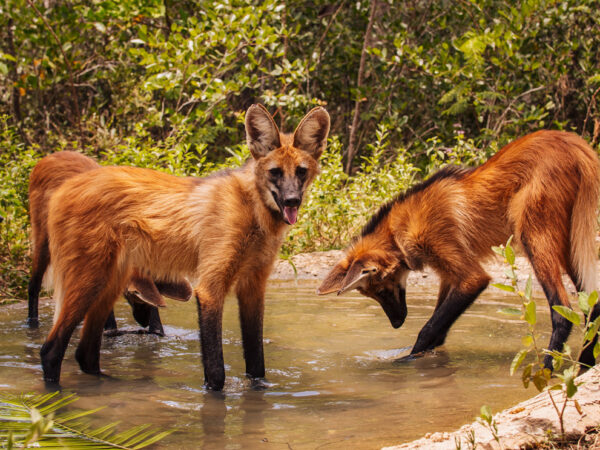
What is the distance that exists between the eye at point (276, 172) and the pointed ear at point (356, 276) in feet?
3.08

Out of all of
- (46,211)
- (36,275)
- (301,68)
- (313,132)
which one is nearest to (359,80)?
(301,68)

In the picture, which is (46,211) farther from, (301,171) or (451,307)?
(451,307)

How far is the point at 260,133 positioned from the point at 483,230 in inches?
57.8

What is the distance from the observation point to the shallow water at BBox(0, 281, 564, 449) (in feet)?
8.80

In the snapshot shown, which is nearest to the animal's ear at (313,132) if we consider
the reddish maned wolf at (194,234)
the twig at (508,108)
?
the reddish maned wolf at (194,234)

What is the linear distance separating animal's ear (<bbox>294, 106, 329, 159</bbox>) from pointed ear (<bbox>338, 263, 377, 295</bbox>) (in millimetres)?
836

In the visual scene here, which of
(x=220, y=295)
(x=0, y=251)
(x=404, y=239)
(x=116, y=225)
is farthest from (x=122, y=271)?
(x=0, y=251)

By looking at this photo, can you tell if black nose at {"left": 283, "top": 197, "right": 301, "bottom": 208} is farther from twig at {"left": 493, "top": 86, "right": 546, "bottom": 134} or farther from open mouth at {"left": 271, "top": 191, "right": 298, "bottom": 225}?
twig at {"left": 493, "top": 86, "right": 546, "bottom": 134}

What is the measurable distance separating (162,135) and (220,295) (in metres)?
6.50

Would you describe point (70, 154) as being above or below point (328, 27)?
below

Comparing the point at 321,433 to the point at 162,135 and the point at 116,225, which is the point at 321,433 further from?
the point at 162,135

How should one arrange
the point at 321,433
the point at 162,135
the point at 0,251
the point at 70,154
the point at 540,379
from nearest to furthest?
the point at 540,379 → the point at 321,433 → the point at 70,154 → the point at 0,251 → the point at 162,135

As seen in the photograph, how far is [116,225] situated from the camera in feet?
11.2

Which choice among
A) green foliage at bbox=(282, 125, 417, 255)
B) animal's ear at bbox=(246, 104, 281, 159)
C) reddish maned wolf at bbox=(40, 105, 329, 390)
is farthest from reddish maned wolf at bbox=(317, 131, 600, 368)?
green foliage at bbox=(282, 125, 417, 255)
